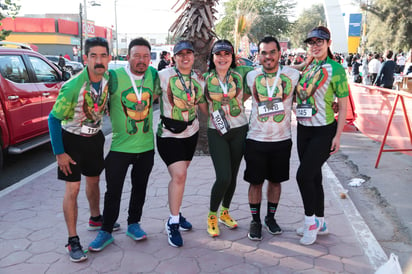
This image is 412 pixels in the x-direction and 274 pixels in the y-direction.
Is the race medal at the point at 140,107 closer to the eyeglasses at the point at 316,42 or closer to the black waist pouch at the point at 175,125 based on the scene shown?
the black waist pouch at the point at 175,125

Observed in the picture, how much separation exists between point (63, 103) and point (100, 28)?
2117 inches

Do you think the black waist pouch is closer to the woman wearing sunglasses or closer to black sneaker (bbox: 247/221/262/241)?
the woman wearing sunglasses

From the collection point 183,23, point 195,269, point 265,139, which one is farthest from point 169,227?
point 183,23

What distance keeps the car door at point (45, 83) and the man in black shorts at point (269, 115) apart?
4473 mm

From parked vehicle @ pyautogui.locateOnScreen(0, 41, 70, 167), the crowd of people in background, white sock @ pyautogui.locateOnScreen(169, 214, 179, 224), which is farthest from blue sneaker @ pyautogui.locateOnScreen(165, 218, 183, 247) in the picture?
the crowd of people in background

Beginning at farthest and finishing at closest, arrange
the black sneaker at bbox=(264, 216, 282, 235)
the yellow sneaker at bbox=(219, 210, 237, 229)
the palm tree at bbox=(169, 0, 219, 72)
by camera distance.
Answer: the palm tree at bbox=(169, 0, 219, 72) < the yellow sneaker at bbox=(219, 210, 237, 229) < the black sneaker at bbox=(264, 216, 282, 235)

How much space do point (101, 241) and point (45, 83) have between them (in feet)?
14.4

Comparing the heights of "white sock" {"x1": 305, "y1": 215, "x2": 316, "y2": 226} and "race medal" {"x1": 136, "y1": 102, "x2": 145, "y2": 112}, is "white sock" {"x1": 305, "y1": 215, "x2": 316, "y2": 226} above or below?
below

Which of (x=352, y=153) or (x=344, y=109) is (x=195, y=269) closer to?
(x=344, y=109)

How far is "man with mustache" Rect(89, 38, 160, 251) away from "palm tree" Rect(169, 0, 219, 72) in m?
3.43

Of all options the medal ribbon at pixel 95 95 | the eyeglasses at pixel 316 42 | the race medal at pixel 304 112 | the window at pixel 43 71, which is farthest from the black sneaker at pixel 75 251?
the window at pixel 43 71

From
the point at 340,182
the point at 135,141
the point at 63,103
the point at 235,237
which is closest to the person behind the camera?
the point at 63,103

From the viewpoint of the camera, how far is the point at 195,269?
10.6 feet

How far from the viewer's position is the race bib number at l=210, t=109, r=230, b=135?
3.59 metres
